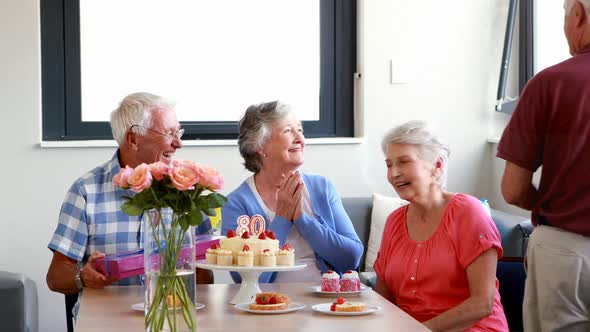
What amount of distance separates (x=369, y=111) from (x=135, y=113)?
6.21ft

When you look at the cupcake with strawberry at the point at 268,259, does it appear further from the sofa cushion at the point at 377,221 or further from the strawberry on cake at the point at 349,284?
the sofa cushion at the point at 377,221

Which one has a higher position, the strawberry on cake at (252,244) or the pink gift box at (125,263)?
the strawberry on cake at (252,244)

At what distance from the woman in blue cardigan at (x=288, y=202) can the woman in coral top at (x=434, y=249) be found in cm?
22

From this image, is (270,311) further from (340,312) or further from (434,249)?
(434,249)

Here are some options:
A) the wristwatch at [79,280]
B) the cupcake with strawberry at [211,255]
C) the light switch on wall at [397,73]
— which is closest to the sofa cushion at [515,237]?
the light switch on wall at [397,73]

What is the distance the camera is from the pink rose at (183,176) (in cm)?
194

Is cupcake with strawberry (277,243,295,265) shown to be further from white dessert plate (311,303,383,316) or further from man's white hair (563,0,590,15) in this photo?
man's white hair (563,0,590,15)

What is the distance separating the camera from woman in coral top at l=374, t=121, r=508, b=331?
99.4 inches

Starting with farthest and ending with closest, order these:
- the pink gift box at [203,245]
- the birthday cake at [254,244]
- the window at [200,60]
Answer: the window at [200,60]
the pink gift box at [203,245]
the birthday cake at [254,244]

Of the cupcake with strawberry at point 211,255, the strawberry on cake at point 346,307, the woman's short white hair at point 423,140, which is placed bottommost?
the strawberry on cake at point 346,307

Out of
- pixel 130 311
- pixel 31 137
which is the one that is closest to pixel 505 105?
pixel 31 137

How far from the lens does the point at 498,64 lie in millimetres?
4754

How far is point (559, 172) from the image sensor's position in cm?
246

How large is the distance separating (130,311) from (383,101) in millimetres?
2529
